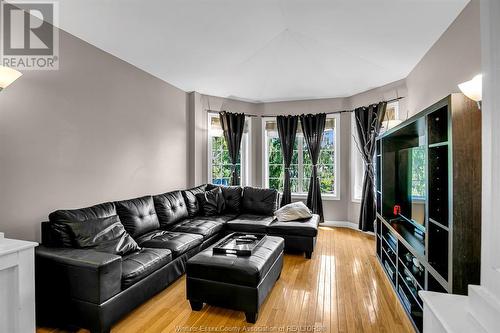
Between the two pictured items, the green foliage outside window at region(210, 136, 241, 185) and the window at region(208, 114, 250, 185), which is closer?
the window at region(208, 114, 250, 185)

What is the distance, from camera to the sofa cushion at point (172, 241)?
272 cm

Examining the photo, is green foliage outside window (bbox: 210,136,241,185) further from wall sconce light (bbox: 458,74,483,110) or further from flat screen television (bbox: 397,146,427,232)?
wall sconce light (bbox: 458,74,483,110)

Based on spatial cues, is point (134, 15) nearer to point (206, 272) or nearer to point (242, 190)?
point (206, 272)

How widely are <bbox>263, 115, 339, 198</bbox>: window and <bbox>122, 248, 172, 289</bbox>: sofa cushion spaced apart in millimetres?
3465

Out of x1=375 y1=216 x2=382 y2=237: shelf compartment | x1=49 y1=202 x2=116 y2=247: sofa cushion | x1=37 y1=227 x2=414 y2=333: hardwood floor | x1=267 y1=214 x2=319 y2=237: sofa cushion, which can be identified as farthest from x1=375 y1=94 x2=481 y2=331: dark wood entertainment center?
x1=49 y1=202 x2=116 y2=247: sofa cushion

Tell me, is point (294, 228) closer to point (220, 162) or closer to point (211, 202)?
point (211, 202)

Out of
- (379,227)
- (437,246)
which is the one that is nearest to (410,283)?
(437,246)

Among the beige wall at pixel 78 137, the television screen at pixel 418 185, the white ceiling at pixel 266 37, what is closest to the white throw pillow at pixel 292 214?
the television screen at pixel 418 185

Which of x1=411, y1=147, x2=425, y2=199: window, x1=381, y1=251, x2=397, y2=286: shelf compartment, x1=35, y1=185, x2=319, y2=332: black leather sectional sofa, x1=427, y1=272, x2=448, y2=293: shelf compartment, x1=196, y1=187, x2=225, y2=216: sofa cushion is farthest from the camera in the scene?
x1=196, y1=187, x2=225, y2=216: sofa cushion

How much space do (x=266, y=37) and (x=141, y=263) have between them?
10.3ft

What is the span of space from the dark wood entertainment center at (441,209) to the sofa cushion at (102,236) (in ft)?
8.36

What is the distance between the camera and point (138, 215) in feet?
10.0

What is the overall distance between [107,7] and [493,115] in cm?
307

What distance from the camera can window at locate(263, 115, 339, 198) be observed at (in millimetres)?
5301
